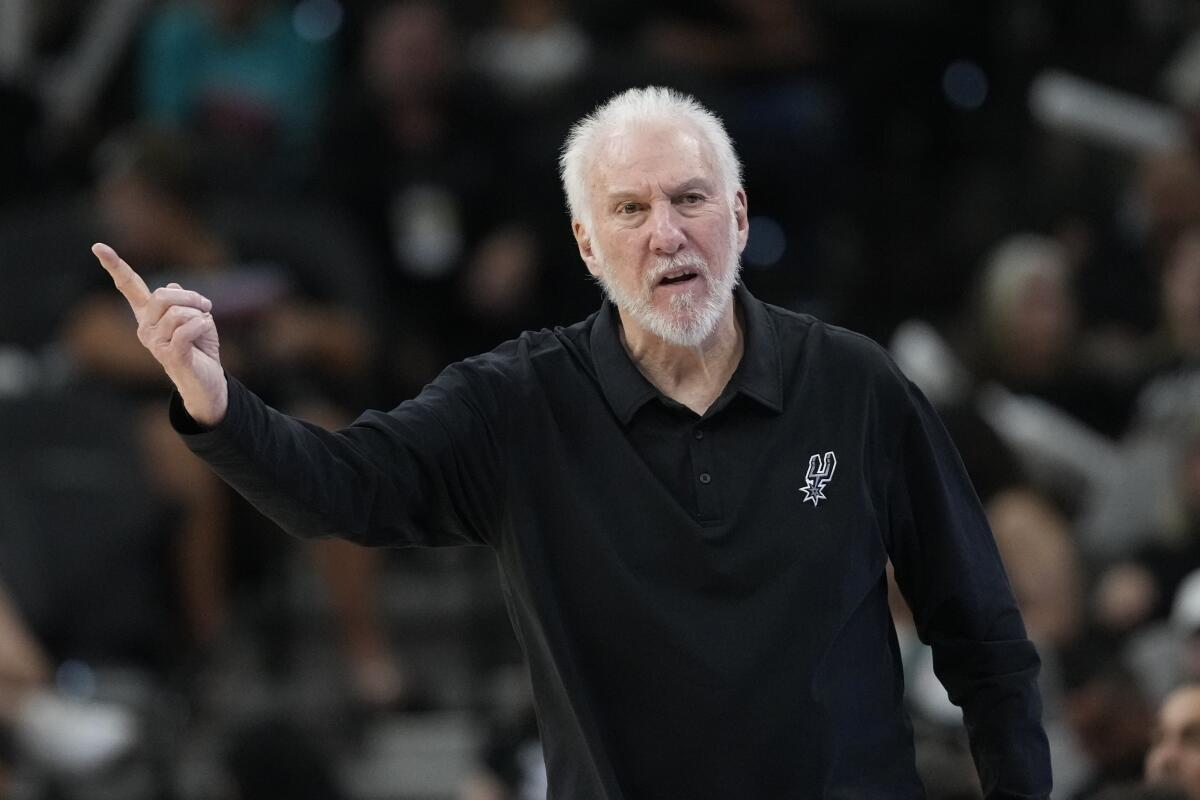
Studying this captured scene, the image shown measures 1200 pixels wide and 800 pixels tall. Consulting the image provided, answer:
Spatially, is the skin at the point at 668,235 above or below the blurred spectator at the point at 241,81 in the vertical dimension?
below

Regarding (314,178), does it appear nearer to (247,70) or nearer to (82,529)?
(247,70)

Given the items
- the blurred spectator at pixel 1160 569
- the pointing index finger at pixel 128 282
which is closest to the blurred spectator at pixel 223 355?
the blurred spectator at pixel 1160 569

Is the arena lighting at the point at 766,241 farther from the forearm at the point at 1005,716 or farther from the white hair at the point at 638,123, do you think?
the forearm at the point at 1005,716

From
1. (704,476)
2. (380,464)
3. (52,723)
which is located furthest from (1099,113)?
(380,464)

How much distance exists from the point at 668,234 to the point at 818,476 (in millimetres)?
415

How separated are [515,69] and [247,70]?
103cm

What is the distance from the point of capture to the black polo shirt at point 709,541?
3172mm

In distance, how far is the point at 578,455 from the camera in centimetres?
333

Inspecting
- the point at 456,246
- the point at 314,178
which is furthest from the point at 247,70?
the point at 456,246

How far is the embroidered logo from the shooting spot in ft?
10.8

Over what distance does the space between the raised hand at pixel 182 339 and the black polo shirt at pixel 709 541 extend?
72mm

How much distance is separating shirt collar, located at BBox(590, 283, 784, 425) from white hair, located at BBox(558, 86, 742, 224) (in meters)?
0.18

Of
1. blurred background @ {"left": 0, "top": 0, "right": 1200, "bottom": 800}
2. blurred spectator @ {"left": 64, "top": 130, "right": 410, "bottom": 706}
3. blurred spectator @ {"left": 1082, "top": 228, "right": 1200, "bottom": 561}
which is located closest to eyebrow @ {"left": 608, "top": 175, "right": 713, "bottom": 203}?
blurred background @ {"left": 0, "top": 0, "right": 1200, "bottom": 800}

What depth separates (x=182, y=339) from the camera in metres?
2.96
